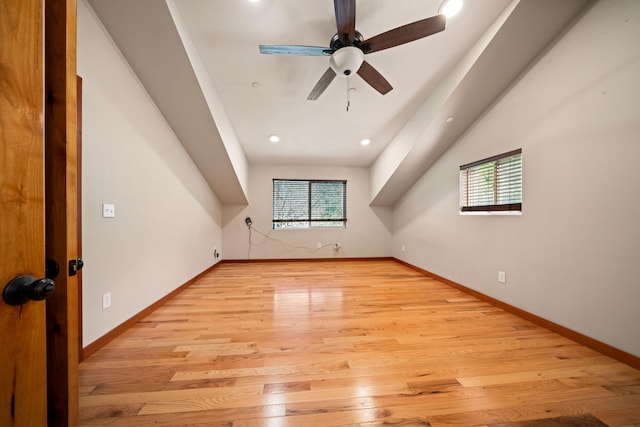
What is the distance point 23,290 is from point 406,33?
2.31 metres

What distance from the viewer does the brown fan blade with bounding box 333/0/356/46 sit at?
140 centimetres

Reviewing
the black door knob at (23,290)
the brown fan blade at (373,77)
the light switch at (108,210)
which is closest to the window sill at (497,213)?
the brown fan blade at (373,77)

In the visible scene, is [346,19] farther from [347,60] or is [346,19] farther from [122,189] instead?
[122,189]

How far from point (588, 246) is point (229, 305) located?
3.32 meters

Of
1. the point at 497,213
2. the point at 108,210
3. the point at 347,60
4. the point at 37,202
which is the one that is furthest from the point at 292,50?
the point at 497,213

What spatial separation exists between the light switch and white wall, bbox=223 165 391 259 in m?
2.87

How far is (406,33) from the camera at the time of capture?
1618 millimetres

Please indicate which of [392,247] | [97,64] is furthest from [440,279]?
[97,64]

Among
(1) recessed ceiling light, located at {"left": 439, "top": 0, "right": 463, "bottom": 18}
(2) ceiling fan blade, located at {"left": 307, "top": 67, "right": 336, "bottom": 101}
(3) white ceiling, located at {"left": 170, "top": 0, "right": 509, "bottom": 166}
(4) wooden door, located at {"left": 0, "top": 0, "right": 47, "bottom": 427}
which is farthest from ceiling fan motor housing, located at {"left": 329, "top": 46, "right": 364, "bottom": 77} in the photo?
(4) wooden door, located at {"left": 0, "top": 0, "right": 47, "bottom": 427}

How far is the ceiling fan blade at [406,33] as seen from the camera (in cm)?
153

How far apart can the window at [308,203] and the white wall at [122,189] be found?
7.15ft

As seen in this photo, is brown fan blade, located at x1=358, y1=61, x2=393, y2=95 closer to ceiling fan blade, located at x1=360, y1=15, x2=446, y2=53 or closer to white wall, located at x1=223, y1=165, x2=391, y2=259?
ceiling fan blade, located at x1=360, y1=15, x2=446, y2=53

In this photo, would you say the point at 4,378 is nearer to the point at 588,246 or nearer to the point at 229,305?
the point at 229,305

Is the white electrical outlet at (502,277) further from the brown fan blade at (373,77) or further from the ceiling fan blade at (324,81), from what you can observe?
the ceiling fan blade at (324,81)
